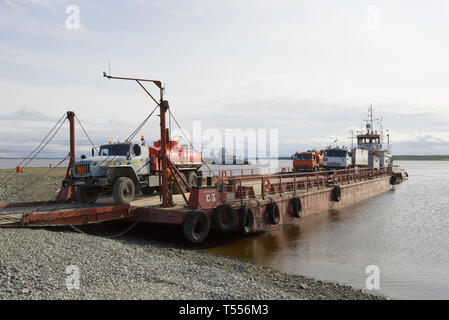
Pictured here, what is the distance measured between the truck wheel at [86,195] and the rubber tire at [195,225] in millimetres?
4301

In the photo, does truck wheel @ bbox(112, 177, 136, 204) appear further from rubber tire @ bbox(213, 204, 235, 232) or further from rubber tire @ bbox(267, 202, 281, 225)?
rubber tire @ bbox(267, 202, 281, 225)

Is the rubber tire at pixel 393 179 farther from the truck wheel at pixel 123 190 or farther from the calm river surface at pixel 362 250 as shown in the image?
the truck wheel at pixel 123 190

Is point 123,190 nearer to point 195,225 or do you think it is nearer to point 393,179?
point 195,225

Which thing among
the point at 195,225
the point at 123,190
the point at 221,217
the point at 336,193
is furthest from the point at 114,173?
the point at 336,193

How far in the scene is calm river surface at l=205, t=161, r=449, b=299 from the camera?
32.0 ft

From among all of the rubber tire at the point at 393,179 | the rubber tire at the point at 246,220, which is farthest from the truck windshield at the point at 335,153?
the rubber tire at the point at 246,220

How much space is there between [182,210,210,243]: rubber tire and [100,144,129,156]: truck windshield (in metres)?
4.04

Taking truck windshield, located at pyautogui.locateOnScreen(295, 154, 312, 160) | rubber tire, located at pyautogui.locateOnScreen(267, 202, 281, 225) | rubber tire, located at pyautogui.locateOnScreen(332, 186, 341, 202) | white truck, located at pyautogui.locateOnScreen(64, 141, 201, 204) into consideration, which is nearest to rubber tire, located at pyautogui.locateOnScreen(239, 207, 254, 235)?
rubber tire, located at pyautogui.locateOnScreen(267, 202, 281, 225)

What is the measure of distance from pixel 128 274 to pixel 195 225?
166 inches

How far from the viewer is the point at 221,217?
1239cm

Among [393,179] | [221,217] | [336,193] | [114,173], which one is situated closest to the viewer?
[221,217]

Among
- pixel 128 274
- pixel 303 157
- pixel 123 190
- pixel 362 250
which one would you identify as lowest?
pixel 362 250
